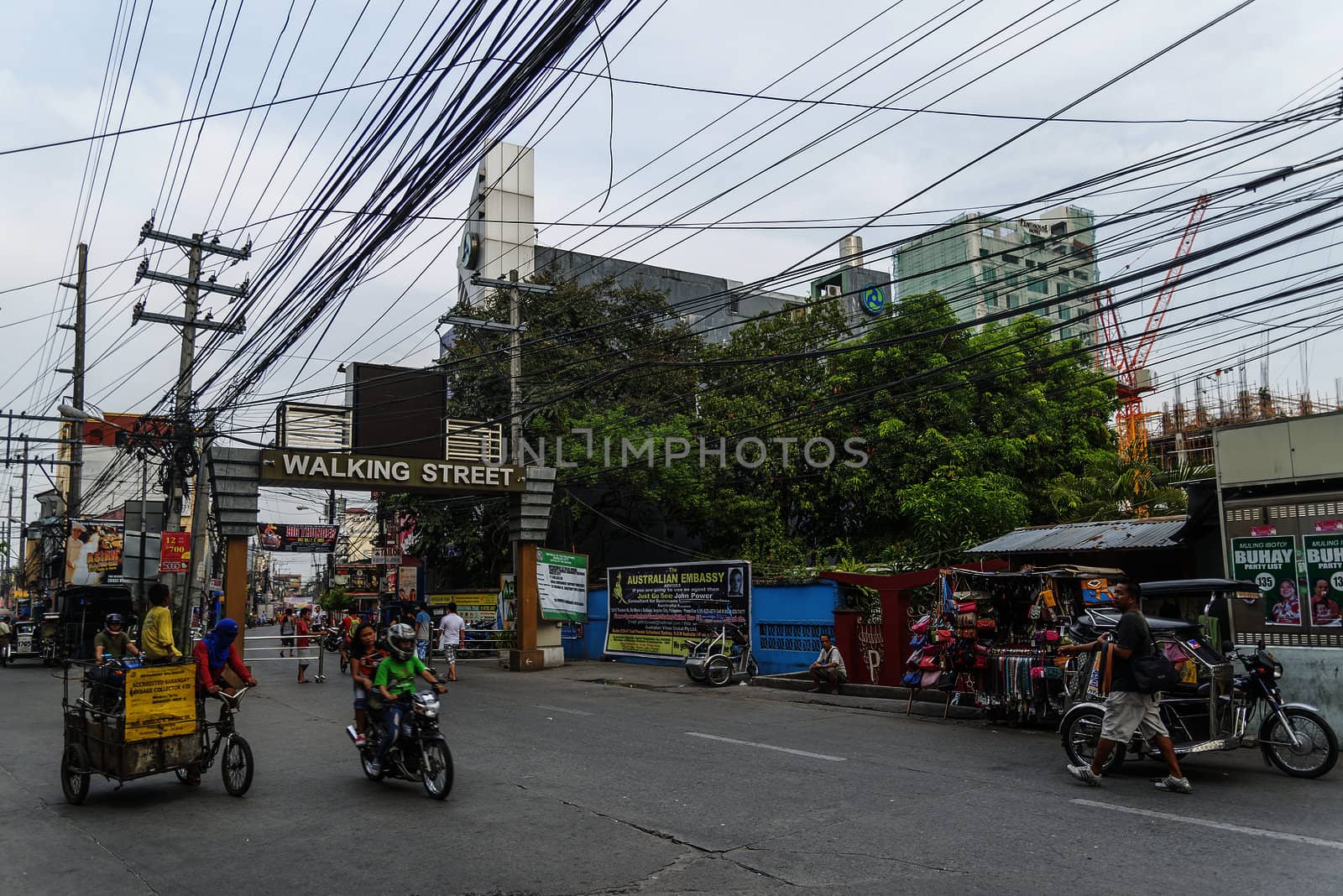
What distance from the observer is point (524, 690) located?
19312mm

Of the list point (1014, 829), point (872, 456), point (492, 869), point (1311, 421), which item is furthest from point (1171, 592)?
point (872, 456)

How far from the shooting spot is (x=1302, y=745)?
9117 mm

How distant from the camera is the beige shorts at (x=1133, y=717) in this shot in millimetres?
8586

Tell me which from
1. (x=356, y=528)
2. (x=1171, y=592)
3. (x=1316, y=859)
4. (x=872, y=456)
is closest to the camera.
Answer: (x=1316, y=859)

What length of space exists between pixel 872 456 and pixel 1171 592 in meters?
18.4

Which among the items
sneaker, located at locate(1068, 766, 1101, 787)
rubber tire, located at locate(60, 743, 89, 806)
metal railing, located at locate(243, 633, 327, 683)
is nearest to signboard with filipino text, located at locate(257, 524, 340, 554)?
metal railing, located at locate(243, 633, 327, 683)

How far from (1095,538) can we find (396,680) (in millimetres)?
11663

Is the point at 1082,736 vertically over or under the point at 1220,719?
under

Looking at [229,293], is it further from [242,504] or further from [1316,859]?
[1316,859]

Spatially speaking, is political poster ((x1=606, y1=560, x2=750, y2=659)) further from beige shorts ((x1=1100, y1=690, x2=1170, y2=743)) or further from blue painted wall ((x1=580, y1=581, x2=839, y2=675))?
beige shorts ((x1=1100, y1=690, x2=1170, y2=743))

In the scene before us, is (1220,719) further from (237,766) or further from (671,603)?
(671,603)

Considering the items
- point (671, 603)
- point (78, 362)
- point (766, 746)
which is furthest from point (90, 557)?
point (766, 746)

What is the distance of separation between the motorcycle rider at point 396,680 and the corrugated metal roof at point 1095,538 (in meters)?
10.7

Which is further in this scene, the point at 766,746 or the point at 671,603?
the point at 671,603
